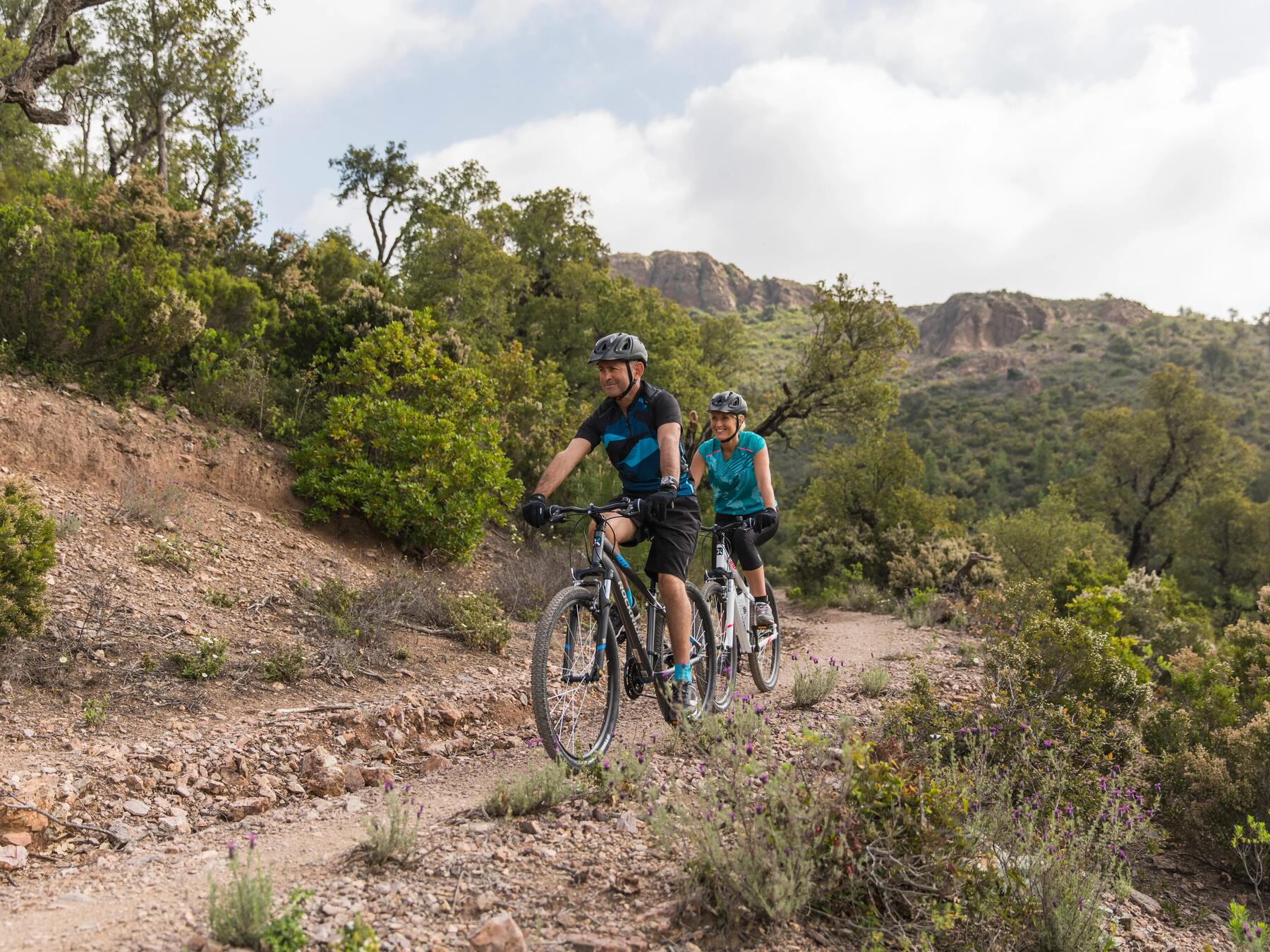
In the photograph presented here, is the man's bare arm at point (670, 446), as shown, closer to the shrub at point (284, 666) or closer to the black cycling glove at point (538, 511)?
the black cycling glove at point (538, 511)

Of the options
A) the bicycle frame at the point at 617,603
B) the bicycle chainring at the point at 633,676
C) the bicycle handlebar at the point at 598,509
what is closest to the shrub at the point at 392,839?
the bicycle frame at the point at 617,603

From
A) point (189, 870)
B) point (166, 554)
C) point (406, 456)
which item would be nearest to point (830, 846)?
point (189, 870)

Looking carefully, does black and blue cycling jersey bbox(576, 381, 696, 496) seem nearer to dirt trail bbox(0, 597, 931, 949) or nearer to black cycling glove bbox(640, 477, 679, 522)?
black cycling glove bbox(640, 477, 679, 522)

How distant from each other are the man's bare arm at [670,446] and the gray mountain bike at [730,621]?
1308 mm

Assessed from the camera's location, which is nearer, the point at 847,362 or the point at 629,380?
the point at 629,380

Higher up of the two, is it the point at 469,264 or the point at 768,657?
the point at 469,264

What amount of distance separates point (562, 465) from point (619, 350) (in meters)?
0.70

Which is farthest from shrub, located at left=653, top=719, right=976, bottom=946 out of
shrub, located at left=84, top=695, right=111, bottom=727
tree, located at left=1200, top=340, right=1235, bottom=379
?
tree, located at left=1200, top=340, right=1235, bottom=379

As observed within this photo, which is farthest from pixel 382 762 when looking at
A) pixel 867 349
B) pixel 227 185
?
pixel 227 185

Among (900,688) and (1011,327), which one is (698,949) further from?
(1011,327)

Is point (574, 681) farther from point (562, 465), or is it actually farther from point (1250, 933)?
point (1250, 933)

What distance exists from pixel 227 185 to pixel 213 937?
27.7 meters

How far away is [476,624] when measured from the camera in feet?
24.9

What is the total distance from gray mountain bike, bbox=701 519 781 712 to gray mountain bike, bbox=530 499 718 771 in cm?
104
